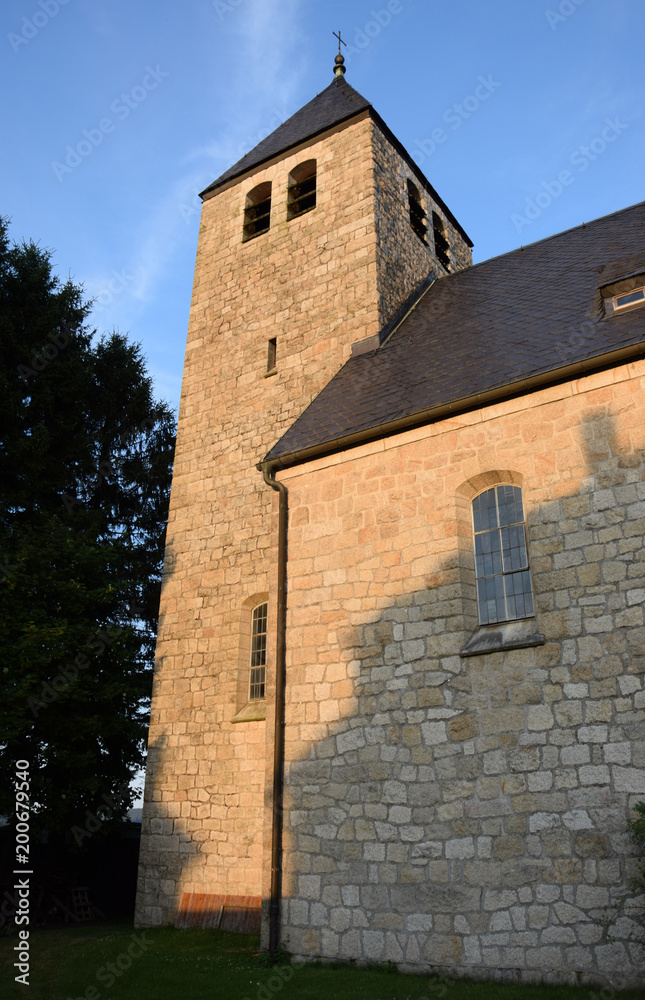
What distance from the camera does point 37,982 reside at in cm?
784

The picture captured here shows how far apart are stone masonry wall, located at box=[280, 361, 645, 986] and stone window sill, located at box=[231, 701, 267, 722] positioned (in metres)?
1.86

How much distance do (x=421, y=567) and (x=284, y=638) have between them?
6.74 feet

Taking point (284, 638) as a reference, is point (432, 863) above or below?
below

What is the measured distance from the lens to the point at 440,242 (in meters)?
17.4

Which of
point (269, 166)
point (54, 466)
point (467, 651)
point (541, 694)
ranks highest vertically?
point (269, 166)

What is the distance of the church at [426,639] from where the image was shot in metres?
6.76

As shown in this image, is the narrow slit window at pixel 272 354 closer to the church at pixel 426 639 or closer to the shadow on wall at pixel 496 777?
the church at pixel 426 639

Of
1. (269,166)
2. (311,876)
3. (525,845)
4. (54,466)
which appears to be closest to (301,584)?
(311,876)

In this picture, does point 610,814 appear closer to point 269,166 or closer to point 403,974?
point 403,974

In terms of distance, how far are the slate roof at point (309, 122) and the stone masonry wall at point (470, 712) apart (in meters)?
9.55

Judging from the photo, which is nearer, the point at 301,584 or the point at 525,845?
the point at 525,845

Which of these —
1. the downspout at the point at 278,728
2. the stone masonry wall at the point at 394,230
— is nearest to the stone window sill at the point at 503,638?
the downspout at the point at 278,728

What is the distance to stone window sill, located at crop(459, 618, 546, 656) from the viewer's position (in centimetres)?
729

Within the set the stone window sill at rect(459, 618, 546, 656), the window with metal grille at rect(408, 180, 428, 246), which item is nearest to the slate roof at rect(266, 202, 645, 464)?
the stone window sill at rect(459, 618, 546, 656)
